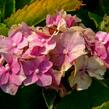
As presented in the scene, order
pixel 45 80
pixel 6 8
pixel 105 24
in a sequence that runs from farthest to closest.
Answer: pixel 6 8 < pixel 105 24 < pixel 45 80

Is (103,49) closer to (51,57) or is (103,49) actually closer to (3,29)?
(51,57)

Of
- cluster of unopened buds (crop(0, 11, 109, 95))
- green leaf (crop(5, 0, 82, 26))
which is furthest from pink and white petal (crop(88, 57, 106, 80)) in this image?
green leaf (crop(5, 0, 82, 26))

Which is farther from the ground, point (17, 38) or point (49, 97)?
point (17, 38)

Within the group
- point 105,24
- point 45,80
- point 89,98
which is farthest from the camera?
point 105,24

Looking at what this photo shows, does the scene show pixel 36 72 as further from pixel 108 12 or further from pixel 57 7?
pixel 108 12

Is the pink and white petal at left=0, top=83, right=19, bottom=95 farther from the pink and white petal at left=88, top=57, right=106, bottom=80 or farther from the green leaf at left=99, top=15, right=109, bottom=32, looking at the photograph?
the green leaf at left=99, top=15, right=109, bottom=32

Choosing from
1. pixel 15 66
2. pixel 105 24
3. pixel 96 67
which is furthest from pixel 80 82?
pixel 105 24
